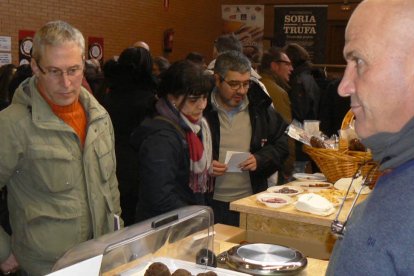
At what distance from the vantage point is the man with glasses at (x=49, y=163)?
91.4 inches

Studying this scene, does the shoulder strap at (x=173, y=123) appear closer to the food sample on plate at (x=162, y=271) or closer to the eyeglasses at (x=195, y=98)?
the eyeglasses at (x=195, y=98)

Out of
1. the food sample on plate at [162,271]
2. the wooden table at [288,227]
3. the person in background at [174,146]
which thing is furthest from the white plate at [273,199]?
the food sample on plate at [162,271]

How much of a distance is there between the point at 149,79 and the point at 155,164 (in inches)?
56.5

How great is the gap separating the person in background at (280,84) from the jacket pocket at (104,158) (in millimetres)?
2310

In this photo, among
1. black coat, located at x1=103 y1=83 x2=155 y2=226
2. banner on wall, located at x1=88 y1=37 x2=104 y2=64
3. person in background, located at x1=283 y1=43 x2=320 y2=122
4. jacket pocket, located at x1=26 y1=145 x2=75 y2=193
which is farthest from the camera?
banner on wall, located at x1=88 y1=37 x2=104 y2=64

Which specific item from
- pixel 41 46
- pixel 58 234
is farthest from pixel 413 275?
pixel 41 46

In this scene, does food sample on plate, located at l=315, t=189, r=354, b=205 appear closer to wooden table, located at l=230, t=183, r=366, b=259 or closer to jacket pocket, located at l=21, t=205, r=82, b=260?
wooden table, located at l=230, t=183, r=366, b=259

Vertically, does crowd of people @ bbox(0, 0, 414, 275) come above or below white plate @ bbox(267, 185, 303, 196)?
above

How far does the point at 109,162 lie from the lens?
2574 mm

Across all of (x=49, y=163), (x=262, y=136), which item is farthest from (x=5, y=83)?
(x=49, y=163)

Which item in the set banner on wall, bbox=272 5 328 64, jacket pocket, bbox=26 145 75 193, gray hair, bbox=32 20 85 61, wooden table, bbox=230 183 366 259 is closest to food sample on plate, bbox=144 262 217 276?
jacket pocket, bbox=26 145 75 193

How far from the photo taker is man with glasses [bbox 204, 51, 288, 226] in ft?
11.7

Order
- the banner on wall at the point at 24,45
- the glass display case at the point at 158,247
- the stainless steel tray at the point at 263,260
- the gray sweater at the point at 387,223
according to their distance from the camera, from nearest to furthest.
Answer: the gray sweater at the point at 387,223 < the glass display case at the point at 158,247 < the stainless steel tray at the point at 263,260 < the banner on wall at the point at 24,45

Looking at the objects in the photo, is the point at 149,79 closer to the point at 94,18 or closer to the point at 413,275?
the point at 413,275
